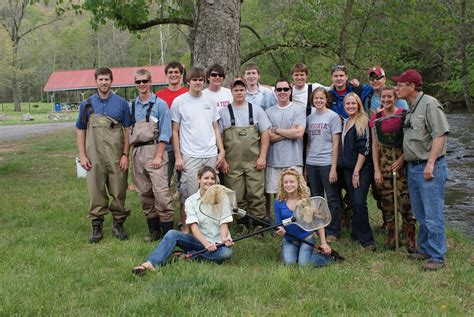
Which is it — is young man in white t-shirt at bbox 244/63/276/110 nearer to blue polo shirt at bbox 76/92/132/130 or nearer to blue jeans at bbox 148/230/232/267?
blue polo shirt at bbox 76/92/132/130

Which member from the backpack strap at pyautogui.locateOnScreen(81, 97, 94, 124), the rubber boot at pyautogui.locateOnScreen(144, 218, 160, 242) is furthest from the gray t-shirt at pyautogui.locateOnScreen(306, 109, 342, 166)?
the backpack strap at pyautogui.locateOnScreen(81, 97, 94, 124)

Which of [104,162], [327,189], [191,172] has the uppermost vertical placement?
[104,162]

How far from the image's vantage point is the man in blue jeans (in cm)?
541

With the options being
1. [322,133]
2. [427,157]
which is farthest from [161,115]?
[427,157]

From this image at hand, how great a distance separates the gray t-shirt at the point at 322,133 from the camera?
21.2 ft

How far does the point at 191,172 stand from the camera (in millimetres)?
6344

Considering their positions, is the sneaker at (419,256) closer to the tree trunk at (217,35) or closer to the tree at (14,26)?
the tree trunk at (217,35)

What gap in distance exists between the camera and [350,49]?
15094 millimetres

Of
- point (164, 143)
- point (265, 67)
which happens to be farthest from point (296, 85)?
point (265, 67)

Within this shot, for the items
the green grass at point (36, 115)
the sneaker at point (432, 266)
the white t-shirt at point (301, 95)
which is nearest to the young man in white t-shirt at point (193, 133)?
the white t-shirt at point (301, 95)

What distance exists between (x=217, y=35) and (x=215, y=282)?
457 centimetres

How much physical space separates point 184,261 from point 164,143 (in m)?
1.56

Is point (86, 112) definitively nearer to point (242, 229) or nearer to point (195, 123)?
point (195, 123)

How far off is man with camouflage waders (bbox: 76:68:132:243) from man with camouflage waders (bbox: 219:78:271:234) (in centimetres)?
122
